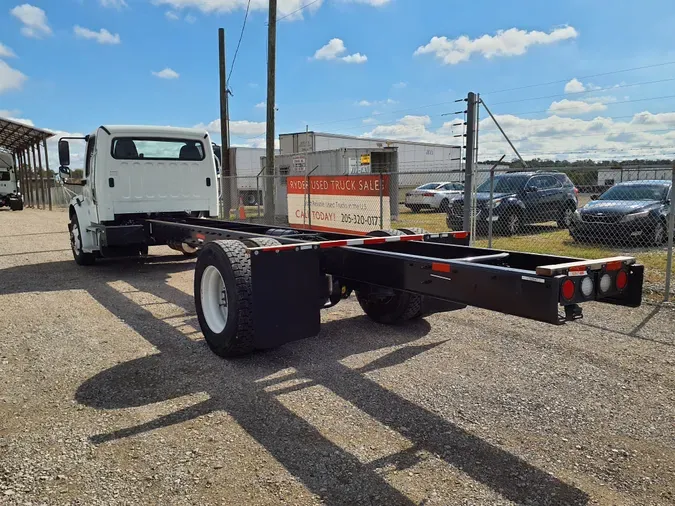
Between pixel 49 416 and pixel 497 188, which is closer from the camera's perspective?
pixel 49 416

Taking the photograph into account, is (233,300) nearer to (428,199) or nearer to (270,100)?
(270,100)

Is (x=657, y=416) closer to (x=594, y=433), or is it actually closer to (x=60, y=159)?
(x=594, y=433)

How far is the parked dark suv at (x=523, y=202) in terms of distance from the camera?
12.5 meters

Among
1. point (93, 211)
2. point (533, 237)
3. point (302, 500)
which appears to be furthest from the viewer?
point (533, 237)

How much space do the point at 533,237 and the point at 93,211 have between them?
9.14 meters

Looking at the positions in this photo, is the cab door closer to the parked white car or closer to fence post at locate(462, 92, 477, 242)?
fence post at locate(462, 92, 477, 242)

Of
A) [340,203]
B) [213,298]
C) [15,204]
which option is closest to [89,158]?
[340,203]

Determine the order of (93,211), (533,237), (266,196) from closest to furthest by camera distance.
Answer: (93,211)
(533,237)
(266,196)

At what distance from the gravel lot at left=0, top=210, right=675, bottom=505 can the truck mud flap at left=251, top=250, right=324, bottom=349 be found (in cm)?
35

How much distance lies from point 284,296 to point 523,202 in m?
9.72

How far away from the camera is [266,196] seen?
55.6ft

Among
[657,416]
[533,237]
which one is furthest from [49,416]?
[533,237]

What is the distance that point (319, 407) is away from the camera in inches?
149

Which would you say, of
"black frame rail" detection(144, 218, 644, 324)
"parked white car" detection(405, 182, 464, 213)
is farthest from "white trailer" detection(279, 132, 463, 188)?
"black frame rail" detection(144, 218, 644, 324)
